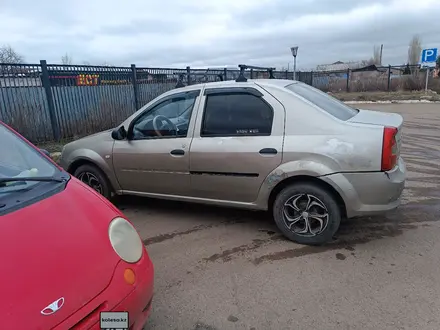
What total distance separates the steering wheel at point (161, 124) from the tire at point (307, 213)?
1.52 m

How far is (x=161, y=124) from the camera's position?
4.25 meters

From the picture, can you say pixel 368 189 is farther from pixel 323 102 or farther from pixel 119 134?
pixel 119 134

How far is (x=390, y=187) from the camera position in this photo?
3.30 m

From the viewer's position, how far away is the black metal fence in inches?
301

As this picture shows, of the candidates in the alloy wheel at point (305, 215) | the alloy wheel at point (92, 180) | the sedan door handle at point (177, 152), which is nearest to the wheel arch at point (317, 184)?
the alloy wheel at point (305, 215)

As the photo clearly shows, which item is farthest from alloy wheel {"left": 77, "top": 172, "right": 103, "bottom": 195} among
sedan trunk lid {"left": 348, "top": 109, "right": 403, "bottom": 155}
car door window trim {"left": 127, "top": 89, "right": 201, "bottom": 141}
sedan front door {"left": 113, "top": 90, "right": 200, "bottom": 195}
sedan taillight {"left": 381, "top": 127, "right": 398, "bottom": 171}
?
sedan taillight {"left": 381, "top": 127, "right": 398, "bottom": 171}

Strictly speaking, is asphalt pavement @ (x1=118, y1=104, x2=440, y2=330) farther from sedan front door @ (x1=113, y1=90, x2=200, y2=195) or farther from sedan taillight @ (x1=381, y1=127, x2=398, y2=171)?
sedan taillight @ (x1=381, y1=127, x2=398, y2=171)

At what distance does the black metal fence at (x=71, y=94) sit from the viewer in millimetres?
7641

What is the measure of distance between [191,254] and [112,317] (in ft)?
5.98

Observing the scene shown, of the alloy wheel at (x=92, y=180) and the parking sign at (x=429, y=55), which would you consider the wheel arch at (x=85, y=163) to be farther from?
the parking sign at (x=429, y=55)

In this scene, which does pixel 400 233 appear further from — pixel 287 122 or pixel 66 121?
Result: pixel 66 121

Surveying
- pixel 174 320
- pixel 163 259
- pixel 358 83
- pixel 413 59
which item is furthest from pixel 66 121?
pixel 413 59

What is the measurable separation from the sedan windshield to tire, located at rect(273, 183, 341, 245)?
7.22 feet

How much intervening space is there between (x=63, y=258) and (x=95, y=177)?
10.3ft
